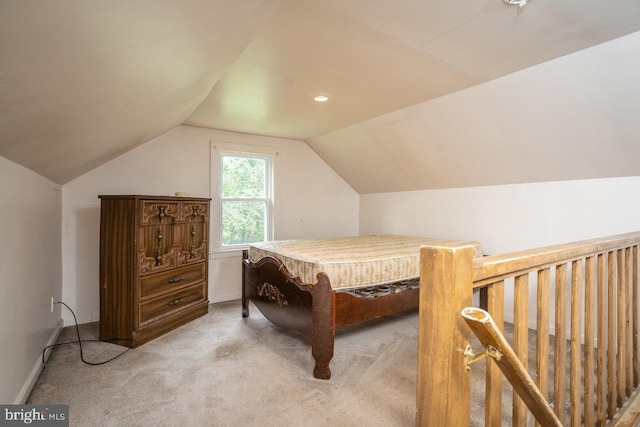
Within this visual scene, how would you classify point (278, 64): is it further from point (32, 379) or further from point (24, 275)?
point (32, 379)

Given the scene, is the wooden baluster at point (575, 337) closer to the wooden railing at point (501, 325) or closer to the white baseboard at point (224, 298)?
the wooden railing at point (501, 325)

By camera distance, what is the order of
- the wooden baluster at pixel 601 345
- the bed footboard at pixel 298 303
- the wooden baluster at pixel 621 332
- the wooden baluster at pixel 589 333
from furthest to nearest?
the bed footboard at pixel 298 303, the wooden baluster at pixel 621 332, the wooden baluster at pixel 601 345, the wooden baluster at pixel 589 333

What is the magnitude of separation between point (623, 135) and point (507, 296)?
174cm

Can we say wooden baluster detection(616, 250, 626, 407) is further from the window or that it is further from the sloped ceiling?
the window

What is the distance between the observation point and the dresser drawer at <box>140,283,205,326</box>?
2809 mm

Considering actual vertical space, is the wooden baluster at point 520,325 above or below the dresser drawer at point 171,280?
above

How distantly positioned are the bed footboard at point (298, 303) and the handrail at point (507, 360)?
57.7 inches

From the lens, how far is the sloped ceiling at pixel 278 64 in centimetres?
99

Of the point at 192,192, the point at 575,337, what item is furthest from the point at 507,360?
the point at 192,192

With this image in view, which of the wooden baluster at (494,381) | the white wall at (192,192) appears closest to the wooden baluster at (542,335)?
the wooden baluster at (494,381)

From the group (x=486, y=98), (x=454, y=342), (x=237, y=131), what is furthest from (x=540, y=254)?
(x=237, y=131)

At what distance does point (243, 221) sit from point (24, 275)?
8.33 feet

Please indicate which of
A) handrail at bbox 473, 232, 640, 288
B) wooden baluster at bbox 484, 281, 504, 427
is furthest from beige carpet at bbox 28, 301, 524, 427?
handrail at bbox 473, 232, 640, 288

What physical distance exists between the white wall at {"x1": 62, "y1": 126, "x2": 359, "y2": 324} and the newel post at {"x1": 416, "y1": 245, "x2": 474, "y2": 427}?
3632 millimetres
